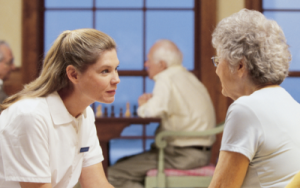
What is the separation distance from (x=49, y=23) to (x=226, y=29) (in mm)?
3042

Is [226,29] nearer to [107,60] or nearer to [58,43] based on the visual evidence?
[107,60]

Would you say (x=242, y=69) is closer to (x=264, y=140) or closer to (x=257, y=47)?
(x=257, y=47)

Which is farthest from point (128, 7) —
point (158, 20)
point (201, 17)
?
point (201, 17)

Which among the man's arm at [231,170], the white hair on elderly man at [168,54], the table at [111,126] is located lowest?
the table at [111,126]

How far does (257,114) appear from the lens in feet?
3.30

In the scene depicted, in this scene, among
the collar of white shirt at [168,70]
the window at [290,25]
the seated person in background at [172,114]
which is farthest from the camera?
the window at [290,25]

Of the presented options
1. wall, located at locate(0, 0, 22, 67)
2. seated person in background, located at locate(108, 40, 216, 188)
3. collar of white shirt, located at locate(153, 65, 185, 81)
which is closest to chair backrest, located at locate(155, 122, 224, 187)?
seated person in background, located at locate(108, 40, 216, 188)

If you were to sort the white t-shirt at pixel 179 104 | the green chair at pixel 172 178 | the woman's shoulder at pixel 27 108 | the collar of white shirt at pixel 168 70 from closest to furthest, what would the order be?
the woman's shoulder at pixel 27 108 → the green chair at pixel 172 178 → the white t-shirt at pixel 179 104 → the collar of white shirt at pixel 168 70

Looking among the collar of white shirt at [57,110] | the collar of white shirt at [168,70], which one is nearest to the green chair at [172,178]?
the collar of white shirt at [168,70]

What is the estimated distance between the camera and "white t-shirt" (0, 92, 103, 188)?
1083mm

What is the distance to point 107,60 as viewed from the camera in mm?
1208

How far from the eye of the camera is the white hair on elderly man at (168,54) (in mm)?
3113

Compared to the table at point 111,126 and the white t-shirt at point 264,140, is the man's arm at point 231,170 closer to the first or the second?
the white t-shirt at point 264,140

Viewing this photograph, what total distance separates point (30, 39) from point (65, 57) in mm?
2589
